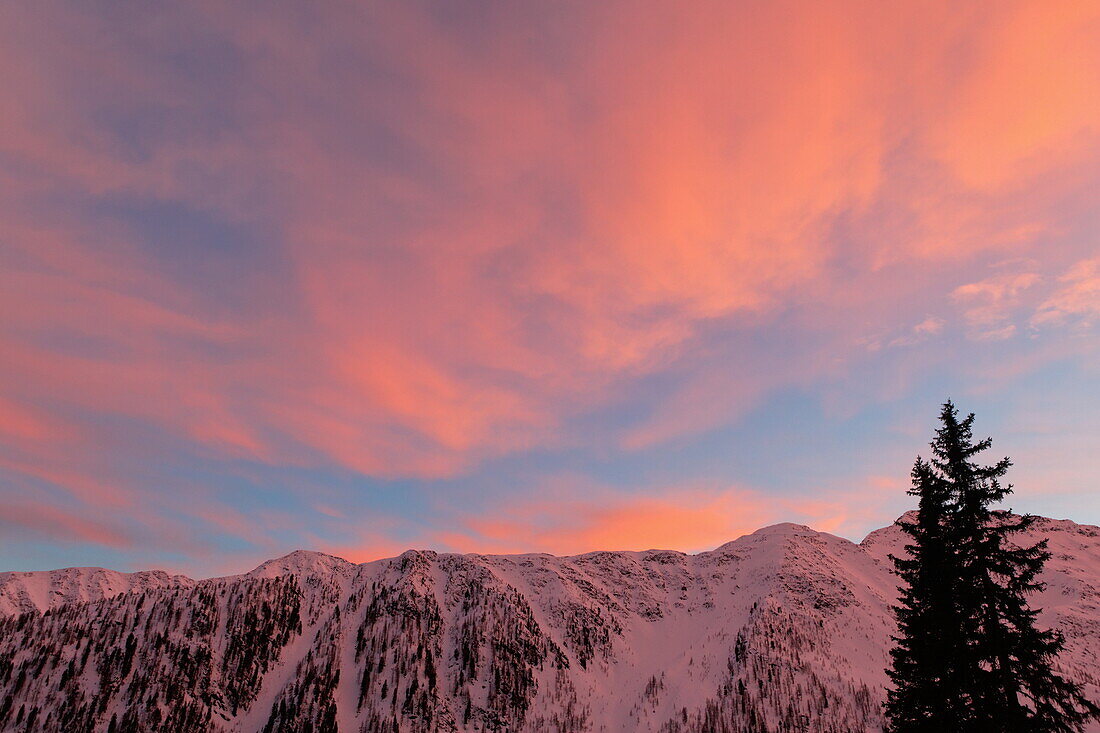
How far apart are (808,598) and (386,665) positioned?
455 feet

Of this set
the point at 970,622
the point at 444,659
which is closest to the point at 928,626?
the point at 970,622

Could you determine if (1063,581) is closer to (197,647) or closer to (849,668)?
(849,668)

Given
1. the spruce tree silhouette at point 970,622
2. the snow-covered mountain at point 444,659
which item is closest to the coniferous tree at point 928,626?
the spruce tree silhouette at point 970,622

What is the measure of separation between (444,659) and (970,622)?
173m

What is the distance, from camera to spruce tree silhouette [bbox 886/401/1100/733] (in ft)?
64.4

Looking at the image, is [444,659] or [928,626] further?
[444,659]

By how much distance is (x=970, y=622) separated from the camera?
826 inches

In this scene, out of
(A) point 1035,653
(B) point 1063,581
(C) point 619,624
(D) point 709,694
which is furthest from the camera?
(C) point 619,624

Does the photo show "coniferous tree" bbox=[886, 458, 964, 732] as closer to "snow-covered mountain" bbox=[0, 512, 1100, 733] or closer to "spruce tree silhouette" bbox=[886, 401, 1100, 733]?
"spruce tree silhouette" bbox=[886, 401, 1100, 733]

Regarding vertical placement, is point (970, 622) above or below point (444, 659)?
above

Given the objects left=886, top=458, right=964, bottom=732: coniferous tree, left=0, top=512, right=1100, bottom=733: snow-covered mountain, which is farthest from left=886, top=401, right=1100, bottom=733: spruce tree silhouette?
left=0, top=512, right=1100, bottom=733: snow-covered mountain

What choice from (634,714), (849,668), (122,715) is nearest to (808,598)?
(849,668)

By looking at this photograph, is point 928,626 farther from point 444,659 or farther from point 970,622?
point 444,659

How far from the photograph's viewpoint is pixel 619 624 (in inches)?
7766
